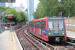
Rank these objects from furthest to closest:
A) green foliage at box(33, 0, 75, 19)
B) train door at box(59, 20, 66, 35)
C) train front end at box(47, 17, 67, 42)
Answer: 1. green foliage at box(33, 0, 75, 19)
2. train door at box(59, 20, 66, 35)
3. train front end at box(47, 17, 67, 42)

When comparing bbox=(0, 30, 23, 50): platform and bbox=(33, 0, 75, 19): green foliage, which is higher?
bbox=(33, 0, 75, 19): green foliage

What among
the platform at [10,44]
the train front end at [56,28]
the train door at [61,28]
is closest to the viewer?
the platform at [10,44]

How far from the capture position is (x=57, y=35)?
16672 millimetres

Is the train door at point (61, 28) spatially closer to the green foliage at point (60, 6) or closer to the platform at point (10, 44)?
the platform at point (10, 44)

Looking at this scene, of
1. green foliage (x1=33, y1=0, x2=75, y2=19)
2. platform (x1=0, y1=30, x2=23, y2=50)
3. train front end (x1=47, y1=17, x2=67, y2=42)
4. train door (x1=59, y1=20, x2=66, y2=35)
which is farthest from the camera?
green foliage (x1=33, y1=0, x2=75, y2=19)

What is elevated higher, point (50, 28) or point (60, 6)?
point (60, 6)

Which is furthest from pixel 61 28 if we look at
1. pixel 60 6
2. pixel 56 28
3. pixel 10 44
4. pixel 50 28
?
pixel 60 6

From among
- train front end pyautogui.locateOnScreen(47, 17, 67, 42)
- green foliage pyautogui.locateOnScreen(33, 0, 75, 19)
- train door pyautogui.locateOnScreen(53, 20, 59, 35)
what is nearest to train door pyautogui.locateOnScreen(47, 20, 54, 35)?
train front end pyautogui.locateOnScreen(47, 17, 67, 42)

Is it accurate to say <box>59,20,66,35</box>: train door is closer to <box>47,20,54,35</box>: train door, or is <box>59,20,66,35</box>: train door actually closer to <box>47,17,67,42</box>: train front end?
<box>47,17,67,42</box>: train front end

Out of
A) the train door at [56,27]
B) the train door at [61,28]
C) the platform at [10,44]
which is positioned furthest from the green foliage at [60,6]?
the train door at [56,27]

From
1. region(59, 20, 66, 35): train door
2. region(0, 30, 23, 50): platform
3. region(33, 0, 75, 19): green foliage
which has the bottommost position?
region(0, 30, 23, 50): platform

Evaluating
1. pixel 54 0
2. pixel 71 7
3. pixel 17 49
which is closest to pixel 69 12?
pixel 71 7

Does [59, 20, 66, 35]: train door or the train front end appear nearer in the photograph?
the train front end

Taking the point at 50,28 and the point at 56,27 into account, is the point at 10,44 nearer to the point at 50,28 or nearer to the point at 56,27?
the point at 50,28
